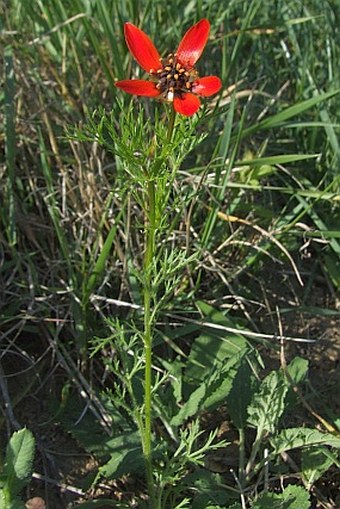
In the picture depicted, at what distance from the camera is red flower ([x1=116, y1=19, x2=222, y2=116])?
1.21 m

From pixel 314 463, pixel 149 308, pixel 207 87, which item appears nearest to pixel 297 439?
pixel 314 463

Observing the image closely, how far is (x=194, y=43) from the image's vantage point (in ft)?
4.36

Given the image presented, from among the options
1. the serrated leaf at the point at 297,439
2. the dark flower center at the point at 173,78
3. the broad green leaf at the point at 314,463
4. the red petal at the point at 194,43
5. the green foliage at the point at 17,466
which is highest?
the red petal at the point at 194,43

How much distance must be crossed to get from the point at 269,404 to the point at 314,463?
14 centimetres

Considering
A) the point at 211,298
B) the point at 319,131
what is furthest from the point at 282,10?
the point at 211,298

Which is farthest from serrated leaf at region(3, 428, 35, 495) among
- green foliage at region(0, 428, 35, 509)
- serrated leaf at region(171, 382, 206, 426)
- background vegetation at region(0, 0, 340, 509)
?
serrated leaf at region(171, 382, 206, 426)

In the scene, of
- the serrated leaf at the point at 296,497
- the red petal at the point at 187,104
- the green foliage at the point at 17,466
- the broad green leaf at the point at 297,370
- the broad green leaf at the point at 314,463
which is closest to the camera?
the red petal at the point at 187,104

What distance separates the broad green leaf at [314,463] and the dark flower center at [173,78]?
30.0 inches

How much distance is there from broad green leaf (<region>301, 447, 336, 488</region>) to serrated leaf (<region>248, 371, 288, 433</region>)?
0.28 feet

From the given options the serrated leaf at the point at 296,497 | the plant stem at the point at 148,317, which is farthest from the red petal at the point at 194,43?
the serrated leaf at the point at 296,497

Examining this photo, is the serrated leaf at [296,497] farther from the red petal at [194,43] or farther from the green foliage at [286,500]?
the red petal at [194,43]

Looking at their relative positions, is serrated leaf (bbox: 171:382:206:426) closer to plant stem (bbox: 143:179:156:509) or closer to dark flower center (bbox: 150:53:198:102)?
plant stem (bbox: 143:179:156:509)

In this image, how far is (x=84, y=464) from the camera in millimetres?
1697

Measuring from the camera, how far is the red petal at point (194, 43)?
132cm
